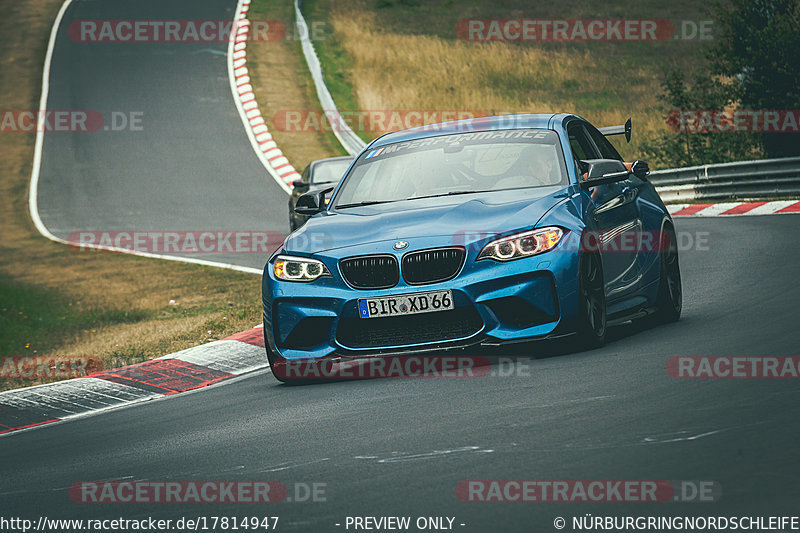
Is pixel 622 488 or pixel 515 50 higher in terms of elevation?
pixel 515 50

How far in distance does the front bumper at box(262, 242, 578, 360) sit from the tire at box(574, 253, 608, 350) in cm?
9

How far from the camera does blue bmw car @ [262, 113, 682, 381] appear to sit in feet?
24.1

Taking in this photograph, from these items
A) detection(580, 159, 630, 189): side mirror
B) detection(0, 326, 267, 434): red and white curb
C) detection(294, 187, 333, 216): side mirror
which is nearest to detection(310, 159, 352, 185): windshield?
detection(0, 326, 267, 434): red and white curb

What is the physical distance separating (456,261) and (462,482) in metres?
2.71

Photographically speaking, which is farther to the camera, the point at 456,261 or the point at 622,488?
the point at 456,261

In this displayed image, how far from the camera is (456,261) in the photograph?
24.2 ft

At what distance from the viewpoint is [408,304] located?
24.1 ft

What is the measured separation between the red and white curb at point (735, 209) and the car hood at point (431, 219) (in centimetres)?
1084

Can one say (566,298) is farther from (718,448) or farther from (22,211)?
(22,211)

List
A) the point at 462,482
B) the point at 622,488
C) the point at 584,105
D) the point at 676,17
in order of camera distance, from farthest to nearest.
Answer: the point at 676,17 → the point at 584,105 → the point at 462,482 → the point at 622,488

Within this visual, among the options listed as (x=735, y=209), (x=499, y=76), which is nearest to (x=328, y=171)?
(x=735, y=209)

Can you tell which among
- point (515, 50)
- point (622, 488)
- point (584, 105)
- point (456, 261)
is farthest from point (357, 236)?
point (515, 50)

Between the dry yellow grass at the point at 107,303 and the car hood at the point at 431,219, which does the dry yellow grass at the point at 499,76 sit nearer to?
the dry yellow grass at the point at 107,303

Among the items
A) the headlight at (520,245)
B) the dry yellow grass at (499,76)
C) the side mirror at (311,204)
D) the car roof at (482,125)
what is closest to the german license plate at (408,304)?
the headlight at (520,245)
